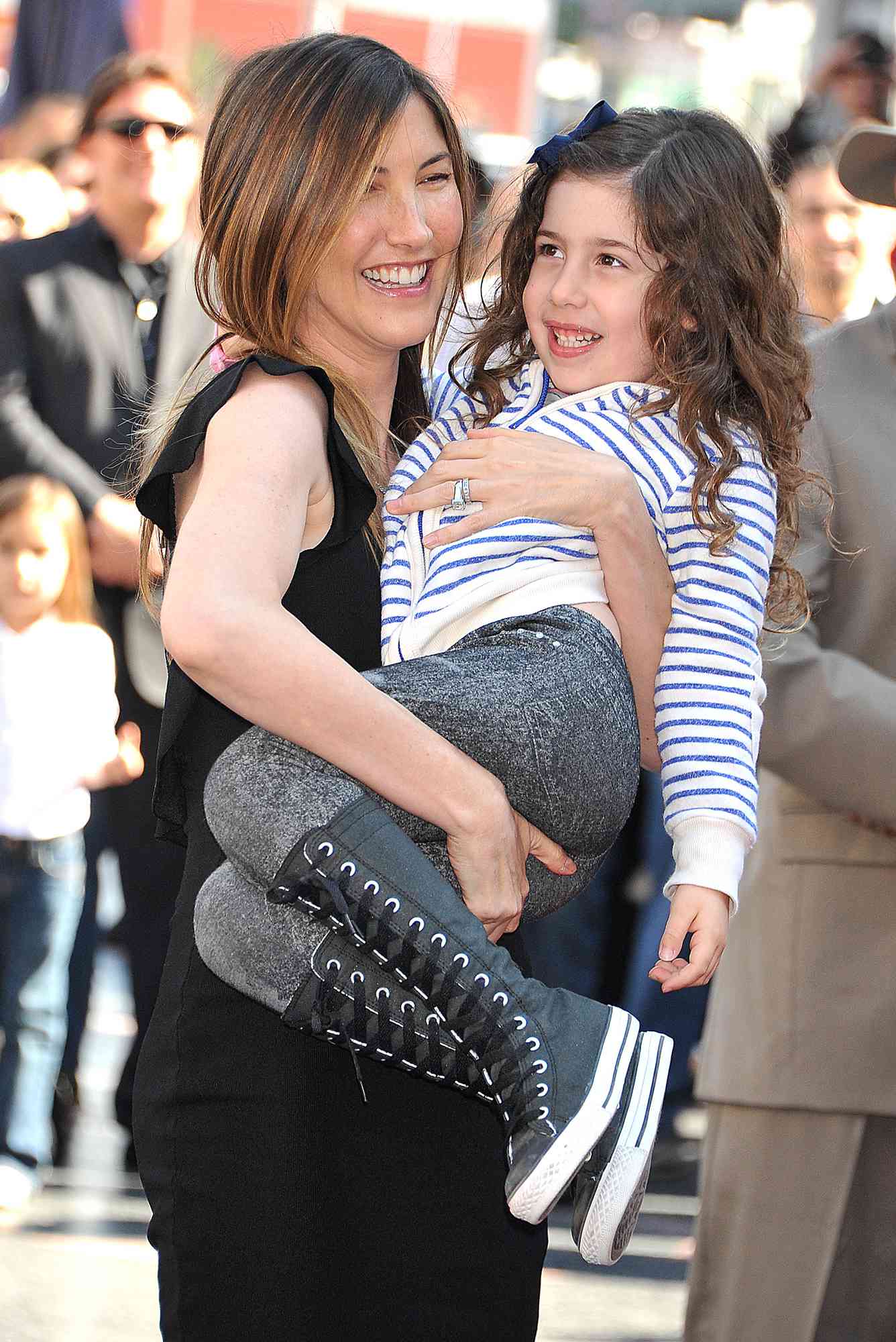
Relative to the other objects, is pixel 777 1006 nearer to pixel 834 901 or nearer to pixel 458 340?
pixel 834 901

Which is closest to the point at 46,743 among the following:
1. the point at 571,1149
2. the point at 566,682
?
the point at 566,682

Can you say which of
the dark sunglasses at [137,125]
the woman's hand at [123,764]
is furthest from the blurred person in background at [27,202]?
the woman's hand at [123,764]

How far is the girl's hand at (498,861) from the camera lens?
1.70 metres

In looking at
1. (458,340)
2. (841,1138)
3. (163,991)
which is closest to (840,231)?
(458,340)

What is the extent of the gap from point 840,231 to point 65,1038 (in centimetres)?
288

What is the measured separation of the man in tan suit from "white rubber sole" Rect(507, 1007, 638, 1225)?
0.96 metres

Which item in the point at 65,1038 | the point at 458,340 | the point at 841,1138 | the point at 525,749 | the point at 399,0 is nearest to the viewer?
the point at 525,749

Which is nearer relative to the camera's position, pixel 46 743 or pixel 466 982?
pixel 466 982

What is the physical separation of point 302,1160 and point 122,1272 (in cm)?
205

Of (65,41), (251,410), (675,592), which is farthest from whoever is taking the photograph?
(65,41)

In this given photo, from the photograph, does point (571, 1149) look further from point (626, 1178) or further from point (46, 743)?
point (46, 743)

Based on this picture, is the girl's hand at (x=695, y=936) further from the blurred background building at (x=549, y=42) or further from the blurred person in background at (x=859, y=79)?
the blurred background building at (x=549, y=42)

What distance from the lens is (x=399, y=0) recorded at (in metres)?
10.7

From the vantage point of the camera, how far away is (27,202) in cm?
490
